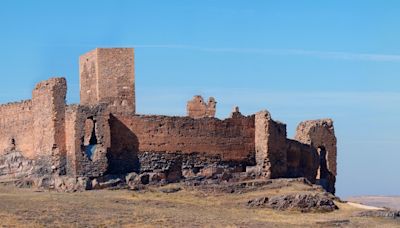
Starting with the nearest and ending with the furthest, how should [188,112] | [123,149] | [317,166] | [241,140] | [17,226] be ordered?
[17,226] → [123,149] → [241,140] → [188,112] → [317,166]

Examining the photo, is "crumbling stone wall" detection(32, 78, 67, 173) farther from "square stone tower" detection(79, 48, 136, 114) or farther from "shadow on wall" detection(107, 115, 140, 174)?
"square stone tower" detection(79, 48, 136, 114)

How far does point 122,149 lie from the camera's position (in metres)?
37.9

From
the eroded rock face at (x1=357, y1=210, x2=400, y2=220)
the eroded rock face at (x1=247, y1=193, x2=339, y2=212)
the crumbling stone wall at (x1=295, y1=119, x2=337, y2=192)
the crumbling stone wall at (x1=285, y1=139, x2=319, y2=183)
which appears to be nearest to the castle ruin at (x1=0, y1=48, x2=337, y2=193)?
the crumbling stone wall at (x1=285, y1=139, x2=319, y2=183)

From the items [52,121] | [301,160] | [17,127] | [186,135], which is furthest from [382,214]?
[17,127]

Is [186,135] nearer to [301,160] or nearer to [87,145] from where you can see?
[87,145]

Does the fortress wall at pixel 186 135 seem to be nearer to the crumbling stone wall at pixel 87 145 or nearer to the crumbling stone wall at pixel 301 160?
the crumbling stone wall at pixel 87 145

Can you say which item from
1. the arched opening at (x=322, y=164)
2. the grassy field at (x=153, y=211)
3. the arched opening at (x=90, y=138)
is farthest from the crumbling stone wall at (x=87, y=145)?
the arched opening at (x=322, y=164)

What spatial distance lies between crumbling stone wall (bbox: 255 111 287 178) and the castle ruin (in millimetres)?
44

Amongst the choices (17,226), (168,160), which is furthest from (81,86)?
(17,226)

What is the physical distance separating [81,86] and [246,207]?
1210cm

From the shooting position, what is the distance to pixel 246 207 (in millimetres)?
34656

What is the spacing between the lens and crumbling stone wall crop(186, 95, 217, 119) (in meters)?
43.4

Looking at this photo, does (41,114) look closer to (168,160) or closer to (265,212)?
(168,160)

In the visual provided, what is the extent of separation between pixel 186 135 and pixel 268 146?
3.92 m
